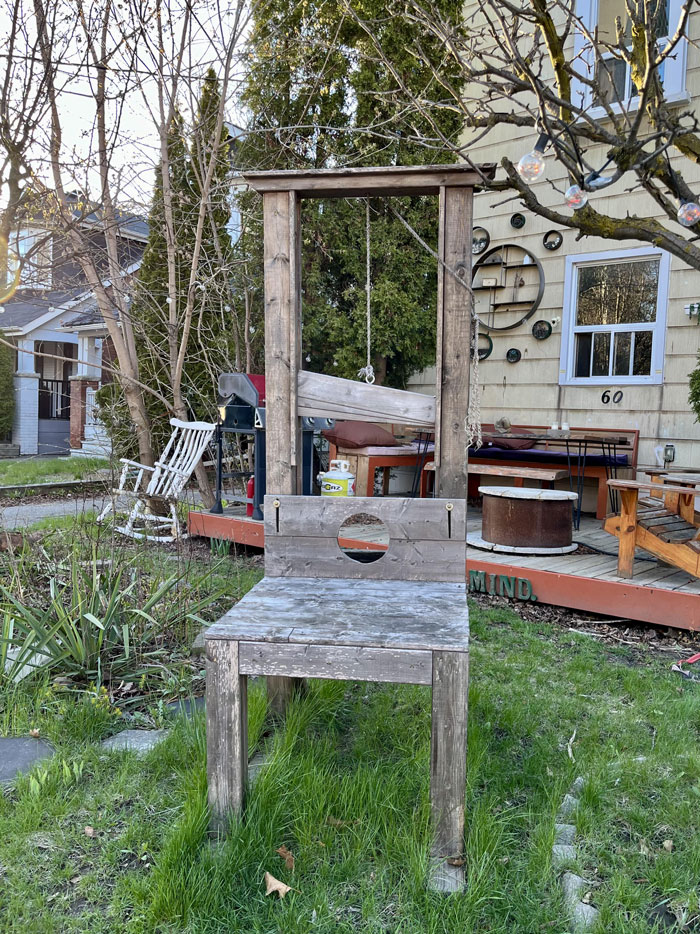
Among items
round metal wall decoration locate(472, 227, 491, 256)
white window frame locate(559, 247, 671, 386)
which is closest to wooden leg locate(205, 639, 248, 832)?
white window frame locate(559, 247, 671, 386)

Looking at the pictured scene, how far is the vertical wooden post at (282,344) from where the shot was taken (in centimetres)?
259

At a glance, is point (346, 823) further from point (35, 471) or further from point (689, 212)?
point (35, 471)

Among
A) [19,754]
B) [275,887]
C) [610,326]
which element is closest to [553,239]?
[610,326]

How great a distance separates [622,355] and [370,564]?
5334 mm

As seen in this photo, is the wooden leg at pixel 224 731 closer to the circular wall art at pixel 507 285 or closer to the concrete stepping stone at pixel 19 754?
the concrete stepping stone at pixel 19 754

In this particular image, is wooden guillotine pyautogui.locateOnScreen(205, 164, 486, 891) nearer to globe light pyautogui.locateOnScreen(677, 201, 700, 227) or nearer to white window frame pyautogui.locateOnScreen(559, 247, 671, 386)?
globe light pyautogui.locateOnScreen(677, 201, 700, 227)

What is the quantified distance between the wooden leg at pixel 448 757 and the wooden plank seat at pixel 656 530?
2538mm

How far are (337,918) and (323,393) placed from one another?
5.63 feet

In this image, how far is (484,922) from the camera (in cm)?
169

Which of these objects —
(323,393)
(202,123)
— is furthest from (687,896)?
(202,123)

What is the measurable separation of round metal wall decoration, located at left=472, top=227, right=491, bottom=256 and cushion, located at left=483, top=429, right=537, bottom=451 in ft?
7.82

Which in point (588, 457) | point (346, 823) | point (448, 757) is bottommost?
point (346, 823)

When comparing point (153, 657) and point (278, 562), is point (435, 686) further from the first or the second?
point (153, 657)

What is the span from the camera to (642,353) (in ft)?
22.3
